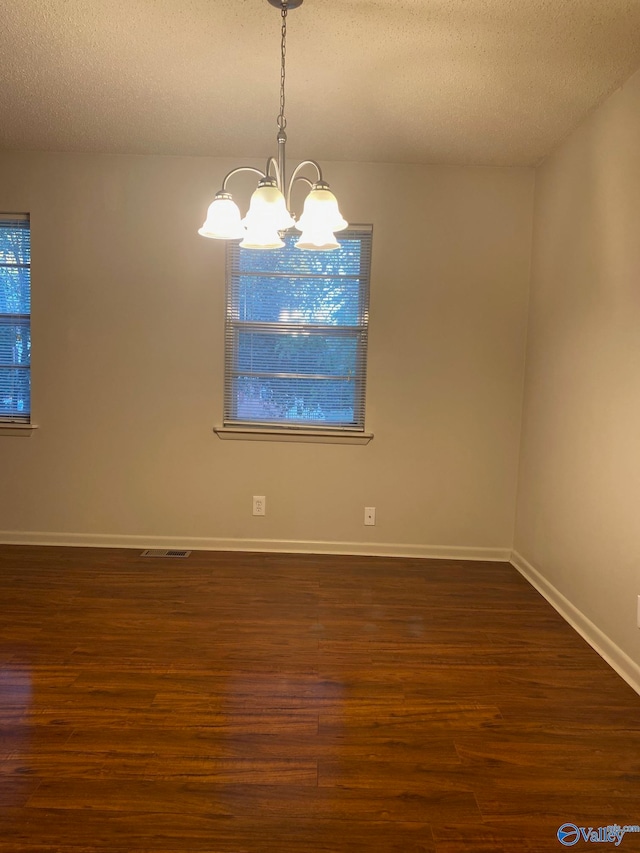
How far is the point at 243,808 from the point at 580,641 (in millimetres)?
1759

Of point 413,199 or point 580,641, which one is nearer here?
point 580,641

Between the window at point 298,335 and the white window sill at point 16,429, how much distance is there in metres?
1.27

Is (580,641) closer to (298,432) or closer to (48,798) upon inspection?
(298,432)

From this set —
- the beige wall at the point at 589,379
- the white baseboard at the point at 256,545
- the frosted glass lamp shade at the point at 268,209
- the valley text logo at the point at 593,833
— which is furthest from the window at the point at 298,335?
the valley text logo at the point at 593,833

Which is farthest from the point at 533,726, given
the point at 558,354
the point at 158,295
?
the point at 158,295

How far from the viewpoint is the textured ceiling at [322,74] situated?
6.58 feet

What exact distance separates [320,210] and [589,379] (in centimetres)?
167

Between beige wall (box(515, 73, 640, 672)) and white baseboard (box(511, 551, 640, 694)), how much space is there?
0.01m

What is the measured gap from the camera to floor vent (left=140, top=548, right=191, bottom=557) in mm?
3479

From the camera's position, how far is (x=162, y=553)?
351 centimetres

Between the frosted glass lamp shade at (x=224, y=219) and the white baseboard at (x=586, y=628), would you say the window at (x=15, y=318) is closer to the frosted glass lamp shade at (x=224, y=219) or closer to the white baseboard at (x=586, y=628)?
the frosted glass lamp shade at (x=224, y=219)

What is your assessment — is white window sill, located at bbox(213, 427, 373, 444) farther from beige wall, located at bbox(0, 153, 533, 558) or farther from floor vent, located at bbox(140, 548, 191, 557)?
floor vent, located at bbox(140, 548, 191, 557)

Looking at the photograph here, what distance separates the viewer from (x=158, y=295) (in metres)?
3.48

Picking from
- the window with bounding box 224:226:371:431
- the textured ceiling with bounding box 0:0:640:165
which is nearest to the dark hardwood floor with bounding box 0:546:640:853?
the window with bounding box 224:226:371:431
